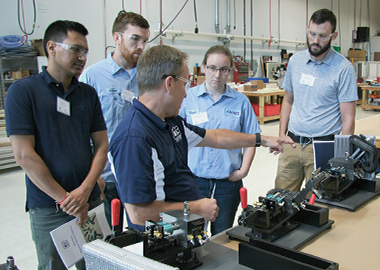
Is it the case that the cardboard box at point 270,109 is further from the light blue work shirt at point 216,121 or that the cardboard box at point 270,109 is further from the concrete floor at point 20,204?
the light blue work shirt at point 216,121

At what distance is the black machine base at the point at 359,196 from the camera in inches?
58.1

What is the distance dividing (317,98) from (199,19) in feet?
19.3

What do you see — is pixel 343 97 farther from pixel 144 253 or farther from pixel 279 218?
pixel 144 253

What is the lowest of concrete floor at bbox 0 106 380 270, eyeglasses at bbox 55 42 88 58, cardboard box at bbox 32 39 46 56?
concrete floor at bbox 0 106 380 270

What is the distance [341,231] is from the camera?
1254 millimetres

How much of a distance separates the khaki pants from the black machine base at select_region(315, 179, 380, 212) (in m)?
0.56

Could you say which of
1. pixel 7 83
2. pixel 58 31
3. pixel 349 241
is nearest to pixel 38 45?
pixel 7 83

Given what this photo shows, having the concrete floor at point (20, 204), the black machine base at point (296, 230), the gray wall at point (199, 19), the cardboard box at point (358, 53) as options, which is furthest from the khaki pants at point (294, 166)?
the cardboard box at point (358, 53)

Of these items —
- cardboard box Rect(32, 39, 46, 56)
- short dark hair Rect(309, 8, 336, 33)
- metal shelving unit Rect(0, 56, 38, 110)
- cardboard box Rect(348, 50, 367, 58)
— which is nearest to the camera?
short dark hair Rect(309, 8, 336, 33)

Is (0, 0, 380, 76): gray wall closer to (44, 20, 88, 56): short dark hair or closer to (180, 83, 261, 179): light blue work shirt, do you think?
(44, 20, 88, 56): short dark hair

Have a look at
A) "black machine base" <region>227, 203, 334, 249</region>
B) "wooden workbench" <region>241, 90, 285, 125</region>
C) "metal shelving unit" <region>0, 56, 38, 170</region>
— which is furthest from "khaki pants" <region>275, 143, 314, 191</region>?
"wooden workbench" <region>241, 90, 285, 125</region>

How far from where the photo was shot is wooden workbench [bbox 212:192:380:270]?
105 cm

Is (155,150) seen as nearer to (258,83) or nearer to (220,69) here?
(220,69)

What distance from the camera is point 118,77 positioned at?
2016mm
